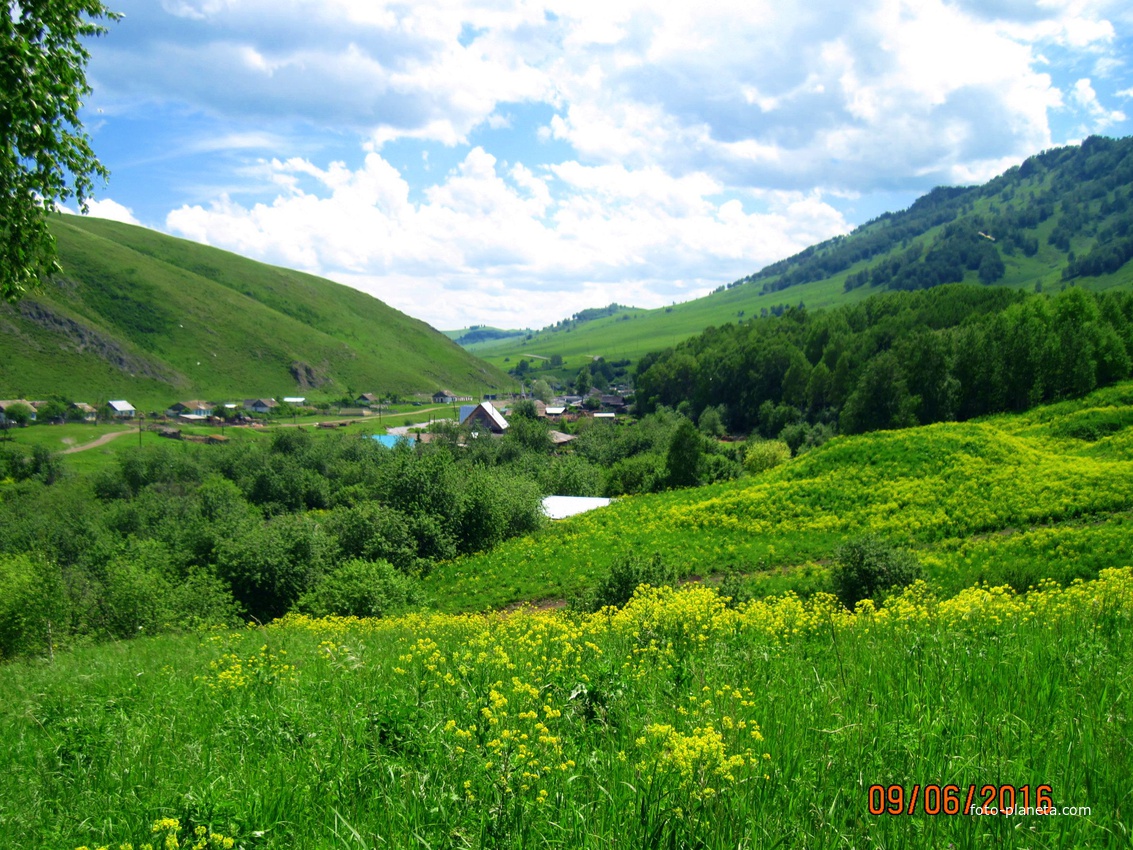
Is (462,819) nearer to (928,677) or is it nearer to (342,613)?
(928,677)

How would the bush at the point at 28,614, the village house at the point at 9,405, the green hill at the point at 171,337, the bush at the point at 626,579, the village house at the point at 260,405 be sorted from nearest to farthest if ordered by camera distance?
the bush at the point at 626,579
the bush at the point at 28,614
the village house at the point at 9,405
the green hill at the point at 171,337
the village house at the point at 260,405

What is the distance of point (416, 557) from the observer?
110 ft

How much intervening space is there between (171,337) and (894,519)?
156 meters

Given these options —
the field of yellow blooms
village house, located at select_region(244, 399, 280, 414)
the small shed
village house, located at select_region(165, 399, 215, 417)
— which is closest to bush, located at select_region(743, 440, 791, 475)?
the small shed

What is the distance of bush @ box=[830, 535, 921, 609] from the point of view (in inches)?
618

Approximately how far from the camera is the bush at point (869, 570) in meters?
A: 15.7

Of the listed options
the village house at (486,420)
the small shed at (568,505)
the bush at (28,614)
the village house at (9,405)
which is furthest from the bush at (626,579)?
the village house at (9,405)

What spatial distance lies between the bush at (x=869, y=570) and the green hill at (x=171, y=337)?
13021 cm

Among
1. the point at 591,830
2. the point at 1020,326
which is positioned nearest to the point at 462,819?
the point at 591,830

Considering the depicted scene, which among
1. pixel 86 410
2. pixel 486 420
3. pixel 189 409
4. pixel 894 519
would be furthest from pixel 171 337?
pixel 894 519

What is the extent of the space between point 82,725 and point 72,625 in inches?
940

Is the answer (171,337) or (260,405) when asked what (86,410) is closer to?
(260,405)

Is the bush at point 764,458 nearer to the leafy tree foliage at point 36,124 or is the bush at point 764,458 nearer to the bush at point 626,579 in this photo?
the bush at point 626,579

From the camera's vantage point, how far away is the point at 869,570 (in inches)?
627
